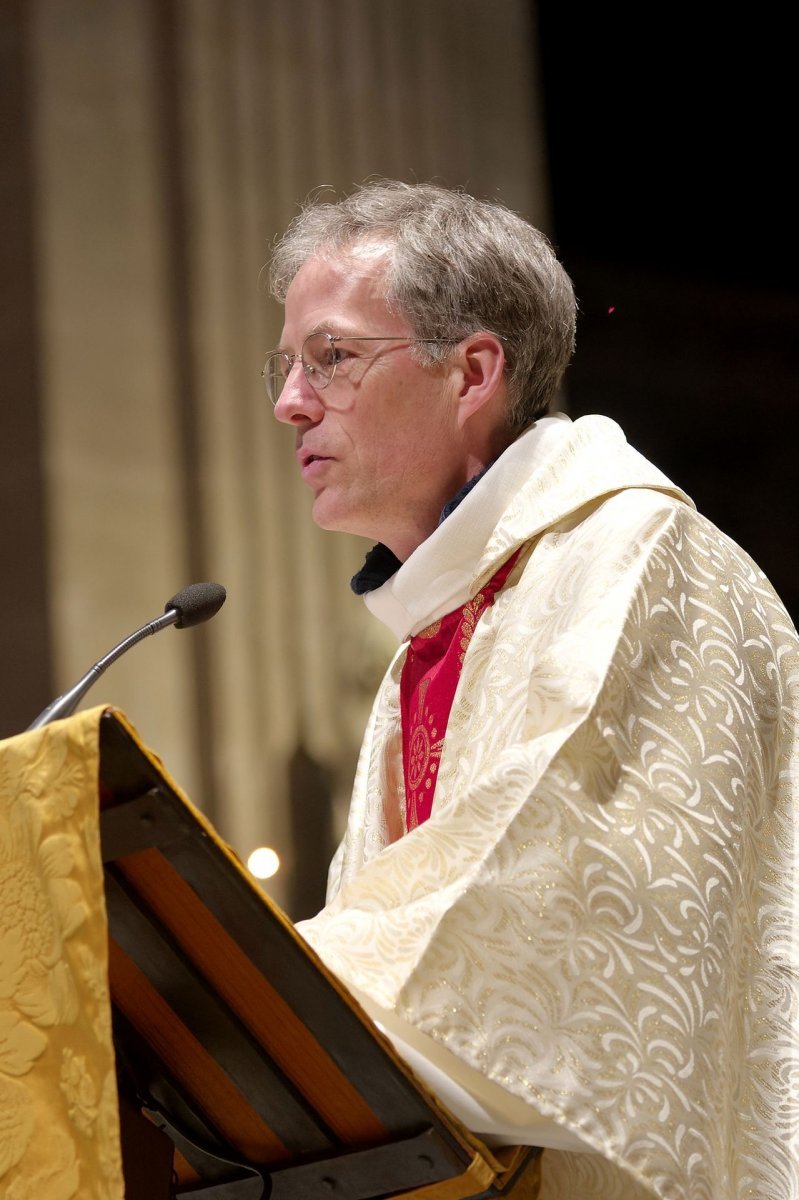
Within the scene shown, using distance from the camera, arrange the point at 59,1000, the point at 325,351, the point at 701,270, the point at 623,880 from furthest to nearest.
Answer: the point at 701,270 < the point at 325,351 < the point at 623,880 < the point at 59,1000

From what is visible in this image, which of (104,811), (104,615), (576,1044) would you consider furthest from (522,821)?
(104,615)

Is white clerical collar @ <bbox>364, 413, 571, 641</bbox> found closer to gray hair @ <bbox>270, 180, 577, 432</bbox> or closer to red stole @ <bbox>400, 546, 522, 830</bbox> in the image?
red stole @ <bbox>400, 546, 522, 830</bbox>

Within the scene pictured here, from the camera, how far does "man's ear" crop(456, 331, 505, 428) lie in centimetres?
240

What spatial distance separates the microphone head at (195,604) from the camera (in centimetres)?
193

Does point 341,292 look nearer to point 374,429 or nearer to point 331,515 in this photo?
point 374,429

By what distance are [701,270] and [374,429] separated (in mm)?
1955

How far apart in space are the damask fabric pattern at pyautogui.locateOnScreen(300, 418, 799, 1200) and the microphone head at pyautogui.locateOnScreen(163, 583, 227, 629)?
0.36 meters

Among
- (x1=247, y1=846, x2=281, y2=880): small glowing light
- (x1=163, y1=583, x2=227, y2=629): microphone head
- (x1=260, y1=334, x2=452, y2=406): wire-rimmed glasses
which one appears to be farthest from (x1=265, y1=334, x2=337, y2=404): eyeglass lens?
(x1=247, y1=846, x2=281, y2=880): small glowing light

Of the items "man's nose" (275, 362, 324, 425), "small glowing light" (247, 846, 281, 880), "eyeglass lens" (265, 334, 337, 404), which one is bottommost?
"small glowing light" (247, 846, 281, 880)

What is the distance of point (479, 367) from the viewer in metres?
2.42

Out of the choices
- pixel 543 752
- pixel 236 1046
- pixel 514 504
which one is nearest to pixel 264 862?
pixel 514 504

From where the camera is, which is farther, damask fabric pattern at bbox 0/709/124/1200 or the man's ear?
the man's ear

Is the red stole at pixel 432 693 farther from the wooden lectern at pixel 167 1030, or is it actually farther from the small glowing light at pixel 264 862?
the small glowing light at pixel 264 862

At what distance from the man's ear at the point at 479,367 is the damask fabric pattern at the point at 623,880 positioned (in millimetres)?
508
